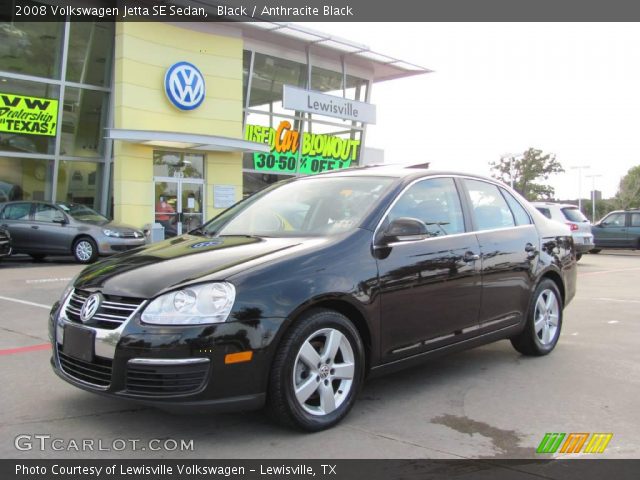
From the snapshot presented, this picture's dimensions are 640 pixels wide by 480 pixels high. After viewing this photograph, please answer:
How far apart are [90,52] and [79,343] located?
18.4m

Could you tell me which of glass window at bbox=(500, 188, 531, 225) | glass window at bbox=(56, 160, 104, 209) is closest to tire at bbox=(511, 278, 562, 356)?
glass window at bbox=(500, 188, 531, 225)

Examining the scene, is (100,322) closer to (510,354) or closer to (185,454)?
(185,454)

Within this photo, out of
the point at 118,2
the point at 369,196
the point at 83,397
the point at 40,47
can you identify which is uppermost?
the point at 118,2

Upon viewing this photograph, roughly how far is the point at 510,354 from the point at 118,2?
676 inches

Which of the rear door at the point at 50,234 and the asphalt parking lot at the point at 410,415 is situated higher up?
the rear door at the point at 50,234

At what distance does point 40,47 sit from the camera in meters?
18.9

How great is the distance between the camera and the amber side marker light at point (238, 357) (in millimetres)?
3297

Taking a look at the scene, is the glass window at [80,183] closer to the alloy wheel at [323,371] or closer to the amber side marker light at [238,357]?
the alloy wheel at [323,371]

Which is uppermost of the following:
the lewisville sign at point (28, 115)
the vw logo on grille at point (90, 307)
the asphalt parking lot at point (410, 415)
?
the lewisville sign at point (28, 115)

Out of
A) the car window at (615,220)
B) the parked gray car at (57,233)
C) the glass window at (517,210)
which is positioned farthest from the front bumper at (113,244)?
the car window at (615,220)

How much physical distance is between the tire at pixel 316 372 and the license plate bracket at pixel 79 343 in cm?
102

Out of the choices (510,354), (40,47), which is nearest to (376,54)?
(40,47)

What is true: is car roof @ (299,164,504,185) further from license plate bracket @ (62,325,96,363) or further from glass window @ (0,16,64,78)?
glass window @ (0,16,64,78)

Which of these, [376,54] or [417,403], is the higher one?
[376,54]
